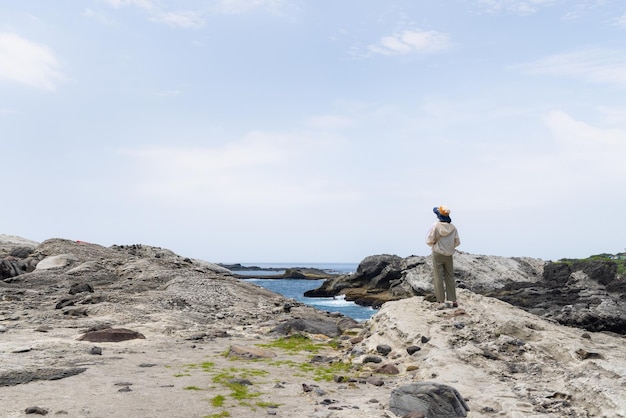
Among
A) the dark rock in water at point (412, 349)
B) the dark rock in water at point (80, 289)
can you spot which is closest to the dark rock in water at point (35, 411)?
the dark rock in water at point (412, 349)

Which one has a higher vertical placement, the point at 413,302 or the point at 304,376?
the point at 413,302

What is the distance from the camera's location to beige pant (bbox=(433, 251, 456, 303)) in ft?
42.5

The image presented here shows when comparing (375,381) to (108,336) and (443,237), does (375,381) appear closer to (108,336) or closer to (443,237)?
(443,237)

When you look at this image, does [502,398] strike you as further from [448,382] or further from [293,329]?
[293,329]

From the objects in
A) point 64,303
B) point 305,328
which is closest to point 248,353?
point 305,328

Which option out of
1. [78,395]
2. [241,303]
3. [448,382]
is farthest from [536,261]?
[78,395]

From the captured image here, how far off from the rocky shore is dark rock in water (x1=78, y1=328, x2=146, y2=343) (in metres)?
0.04

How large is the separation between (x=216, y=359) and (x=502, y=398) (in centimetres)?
584

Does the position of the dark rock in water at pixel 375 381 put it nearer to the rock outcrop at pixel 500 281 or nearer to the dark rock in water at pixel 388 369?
the dark rock in water at pixel 388 369

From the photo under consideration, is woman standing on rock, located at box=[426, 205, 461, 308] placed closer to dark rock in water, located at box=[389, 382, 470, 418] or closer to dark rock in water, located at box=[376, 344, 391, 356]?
dark rock in water, located at box=[376, 344, 391, 356]

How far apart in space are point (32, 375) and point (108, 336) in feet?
12.3

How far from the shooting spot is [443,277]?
527 inches

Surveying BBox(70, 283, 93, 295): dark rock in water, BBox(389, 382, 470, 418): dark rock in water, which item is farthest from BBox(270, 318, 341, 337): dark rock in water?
BBox(70, 283, 93, 295): dark rock in water

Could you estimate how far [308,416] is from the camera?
6449 mm
